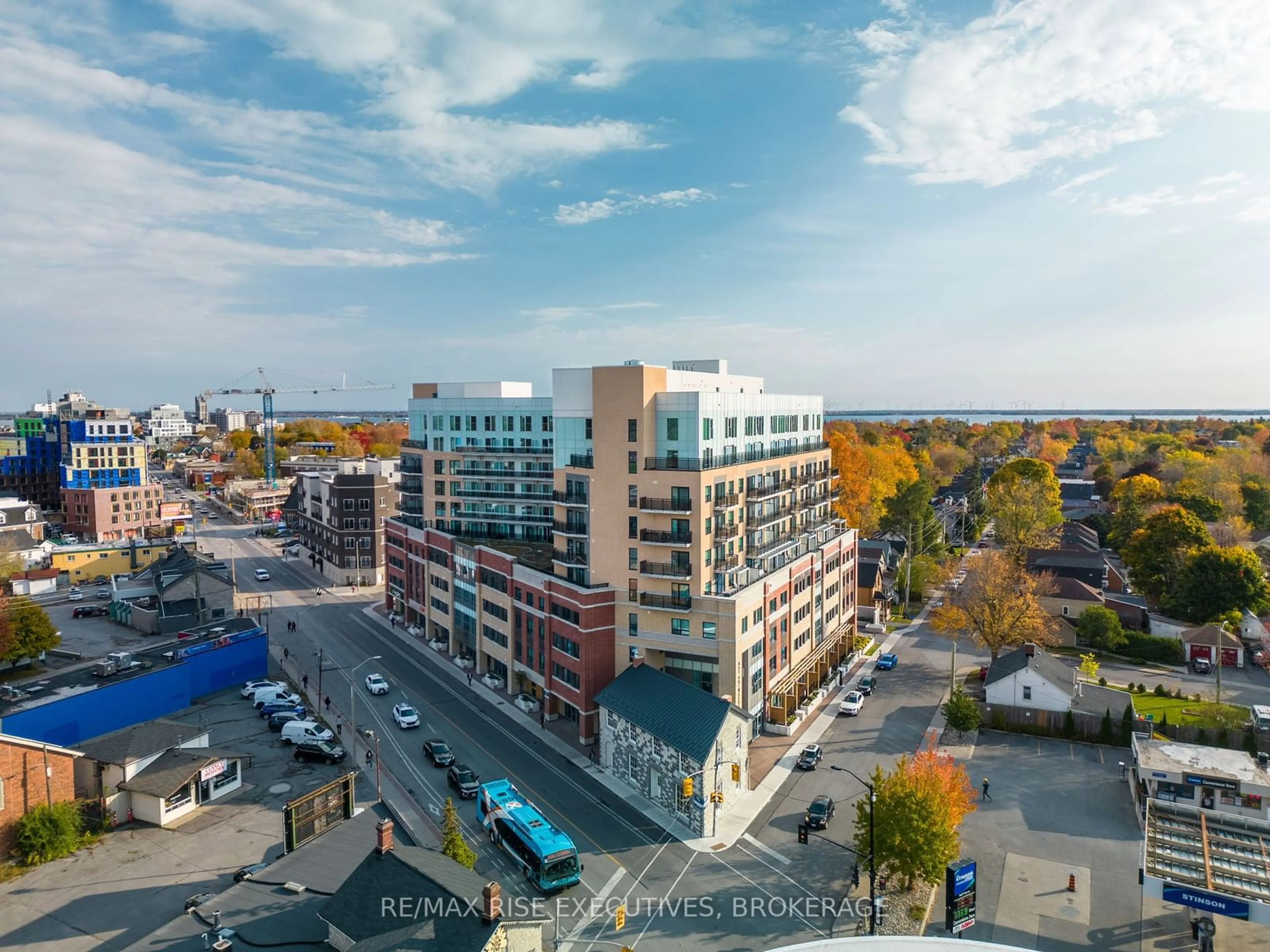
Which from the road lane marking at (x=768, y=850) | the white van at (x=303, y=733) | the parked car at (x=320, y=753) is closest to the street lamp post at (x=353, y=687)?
the parked car at (x=320, y=753)

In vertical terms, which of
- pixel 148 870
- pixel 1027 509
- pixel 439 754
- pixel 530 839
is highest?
pixel 1027 509

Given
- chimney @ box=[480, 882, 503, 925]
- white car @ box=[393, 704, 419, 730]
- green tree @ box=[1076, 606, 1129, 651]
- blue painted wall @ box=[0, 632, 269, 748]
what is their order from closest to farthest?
chimney @ box=[480, 882, 503, 925], blue painted wall @ box=[0, 632, 269, 748], white car @ box=[393, 704, 419, 730], green tree @ box=[1076, 606, 1129, 651]

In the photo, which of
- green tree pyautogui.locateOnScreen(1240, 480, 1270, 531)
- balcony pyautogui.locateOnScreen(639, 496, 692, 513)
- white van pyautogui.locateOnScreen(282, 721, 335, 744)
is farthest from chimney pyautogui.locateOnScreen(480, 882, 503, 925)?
green tree pyautogui.locateOnScreen(1240, 480, 1270, 531)

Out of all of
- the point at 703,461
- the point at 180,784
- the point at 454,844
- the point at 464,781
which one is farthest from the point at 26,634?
the point at 703,461

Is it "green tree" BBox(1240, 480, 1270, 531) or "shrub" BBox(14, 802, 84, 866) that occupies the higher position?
"green tree" BBox(1240, 480, 1270, 531)

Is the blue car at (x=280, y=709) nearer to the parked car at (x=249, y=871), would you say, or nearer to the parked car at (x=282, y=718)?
the parked car at (x=282, y=718)

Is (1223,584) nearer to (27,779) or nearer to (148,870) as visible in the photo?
(148,870)

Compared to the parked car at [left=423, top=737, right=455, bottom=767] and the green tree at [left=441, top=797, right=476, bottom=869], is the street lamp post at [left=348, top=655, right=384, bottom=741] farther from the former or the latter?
the green tree at [left=441, top=797, right=476, bottom=869]
